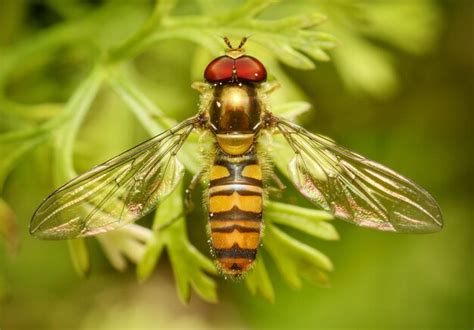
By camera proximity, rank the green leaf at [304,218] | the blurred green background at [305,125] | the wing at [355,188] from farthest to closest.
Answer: the blurred green background at [305,125]
the green leaf at [304,218]
the wing at [355,188]

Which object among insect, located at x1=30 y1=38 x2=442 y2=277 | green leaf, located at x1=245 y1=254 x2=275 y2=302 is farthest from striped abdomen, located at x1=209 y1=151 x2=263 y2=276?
green leaf, located at x1=245 y1=254 x2=275 y2=302

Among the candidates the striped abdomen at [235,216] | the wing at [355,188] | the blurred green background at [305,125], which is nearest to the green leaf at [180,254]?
the striped abdomen at [235,216]

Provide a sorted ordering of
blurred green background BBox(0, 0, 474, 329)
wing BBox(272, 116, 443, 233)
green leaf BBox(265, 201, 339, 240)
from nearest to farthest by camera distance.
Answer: wing BBox(272, 116, 443, 233)
green leaf BBox(265, 201, 339, 240)
blurred green background BBox(0, 0, 474, 329)

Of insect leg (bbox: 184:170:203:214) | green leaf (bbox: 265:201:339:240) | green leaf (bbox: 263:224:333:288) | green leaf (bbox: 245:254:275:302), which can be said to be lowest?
green leaf (bbox: 245:254:275:302)

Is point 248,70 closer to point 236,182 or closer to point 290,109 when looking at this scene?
point 290,109

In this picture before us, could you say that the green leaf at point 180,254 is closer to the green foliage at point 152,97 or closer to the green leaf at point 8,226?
the green foliage at point 152,97

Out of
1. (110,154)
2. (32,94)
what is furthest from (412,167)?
(32,94)

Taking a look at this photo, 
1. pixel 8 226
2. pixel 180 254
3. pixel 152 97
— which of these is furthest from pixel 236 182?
pixel 152 97

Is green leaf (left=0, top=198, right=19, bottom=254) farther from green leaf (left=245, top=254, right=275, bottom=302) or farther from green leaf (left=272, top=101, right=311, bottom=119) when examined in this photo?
green leaf (left=272, top=101, right=311, bottom=119)

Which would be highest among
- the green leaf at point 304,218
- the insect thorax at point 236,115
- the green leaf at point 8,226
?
the insect thorax at point 236,115
